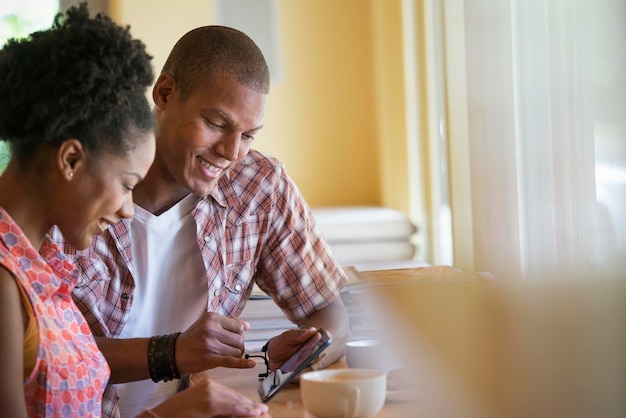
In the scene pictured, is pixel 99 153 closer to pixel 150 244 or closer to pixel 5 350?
pixel 5 350

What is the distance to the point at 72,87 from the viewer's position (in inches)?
40.8

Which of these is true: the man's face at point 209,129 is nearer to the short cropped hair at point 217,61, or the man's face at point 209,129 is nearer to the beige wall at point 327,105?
the short cropped hair at point 217,61

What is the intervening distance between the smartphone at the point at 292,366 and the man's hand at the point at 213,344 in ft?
0.21

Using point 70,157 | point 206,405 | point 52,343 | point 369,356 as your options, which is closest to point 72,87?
point 70,157

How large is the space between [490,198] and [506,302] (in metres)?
0.53

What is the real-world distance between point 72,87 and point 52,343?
0.30 m

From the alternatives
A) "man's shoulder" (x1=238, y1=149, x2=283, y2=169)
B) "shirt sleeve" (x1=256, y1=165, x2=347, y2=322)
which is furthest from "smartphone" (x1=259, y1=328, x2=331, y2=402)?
"man's shoulder" (x1=238, y1=149, x2=283, y2=169)

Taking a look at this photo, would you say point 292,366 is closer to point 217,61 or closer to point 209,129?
point 209,129

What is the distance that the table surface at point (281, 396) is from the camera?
1183mm

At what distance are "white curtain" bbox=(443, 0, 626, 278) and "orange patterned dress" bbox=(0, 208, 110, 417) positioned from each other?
21.8 inches

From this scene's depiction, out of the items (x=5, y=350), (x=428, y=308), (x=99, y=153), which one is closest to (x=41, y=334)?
(x=5, y=350)

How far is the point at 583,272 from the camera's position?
83 centimetres

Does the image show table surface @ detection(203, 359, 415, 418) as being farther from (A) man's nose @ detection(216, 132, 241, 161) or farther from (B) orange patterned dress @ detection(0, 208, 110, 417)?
(A) man's nose @ detection(216, 132, 241, 161)

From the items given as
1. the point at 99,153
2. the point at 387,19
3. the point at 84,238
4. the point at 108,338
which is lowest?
the point at 108,338
